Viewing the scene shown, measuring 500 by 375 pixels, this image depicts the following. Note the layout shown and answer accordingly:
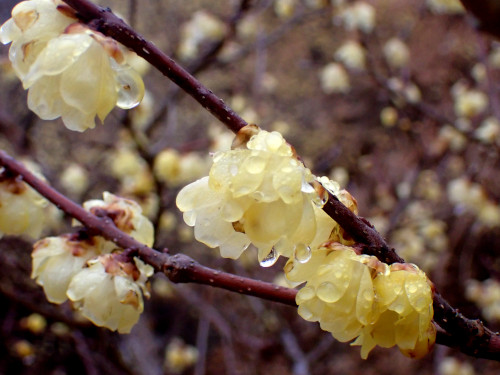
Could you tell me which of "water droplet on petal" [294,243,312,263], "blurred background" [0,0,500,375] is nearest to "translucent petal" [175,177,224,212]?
"water droplet on petal" [294,243,312,263]

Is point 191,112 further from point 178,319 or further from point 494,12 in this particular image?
point 494,12

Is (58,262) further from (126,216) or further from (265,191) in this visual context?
(265,191)

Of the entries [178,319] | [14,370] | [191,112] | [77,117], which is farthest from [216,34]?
[77,117]

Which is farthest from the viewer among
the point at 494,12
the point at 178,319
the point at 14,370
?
the point at 178,319

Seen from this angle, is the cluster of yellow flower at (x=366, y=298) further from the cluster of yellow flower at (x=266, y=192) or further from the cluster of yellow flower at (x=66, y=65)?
the cluster of yellow flower at (x=66, y=65)

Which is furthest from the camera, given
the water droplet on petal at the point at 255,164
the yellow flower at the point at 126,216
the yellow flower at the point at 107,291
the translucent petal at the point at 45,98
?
the yellow flower at the point at 126,216

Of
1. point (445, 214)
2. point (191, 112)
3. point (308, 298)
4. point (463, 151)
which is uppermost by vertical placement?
point (308, 298)

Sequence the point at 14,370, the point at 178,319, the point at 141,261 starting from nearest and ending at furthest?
the point at 141,261
the point at 14,370
the point at 178,319

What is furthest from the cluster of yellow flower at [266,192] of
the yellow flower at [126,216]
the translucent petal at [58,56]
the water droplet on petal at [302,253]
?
the yellow flower at [126,216]
